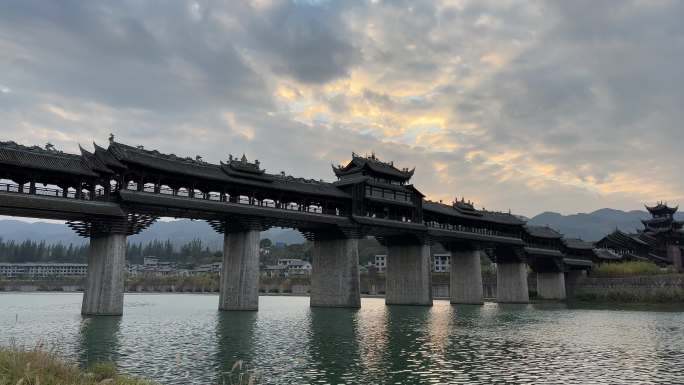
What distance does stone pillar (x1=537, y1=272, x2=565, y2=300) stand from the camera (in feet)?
301

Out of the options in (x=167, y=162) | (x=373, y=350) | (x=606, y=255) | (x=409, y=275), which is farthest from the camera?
(x=606, y=255)

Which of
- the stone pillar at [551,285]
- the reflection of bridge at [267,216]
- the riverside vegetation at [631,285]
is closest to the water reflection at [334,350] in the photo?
the reflection of bridge at [267,216]

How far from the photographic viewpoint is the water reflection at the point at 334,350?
19875 millimetres

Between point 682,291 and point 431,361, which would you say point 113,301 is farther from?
point 682,291

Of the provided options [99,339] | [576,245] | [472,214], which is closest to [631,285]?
[576,245]

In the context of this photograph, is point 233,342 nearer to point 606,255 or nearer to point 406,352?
point 406,352

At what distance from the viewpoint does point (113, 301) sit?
4172 centimetres

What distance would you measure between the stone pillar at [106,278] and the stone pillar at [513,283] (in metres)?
66.3

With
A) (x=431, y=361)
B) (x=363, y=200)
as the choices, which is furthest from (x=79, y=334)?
(x=363, y=200)

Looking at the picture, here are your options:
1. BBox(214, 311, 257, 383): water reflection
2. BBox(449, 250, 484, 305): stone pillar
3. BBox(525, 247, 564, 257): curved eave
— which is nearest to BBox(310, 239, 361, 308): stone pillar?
BBox(214, 311, 257, 383): water reflection

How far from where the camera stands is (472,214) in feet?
268

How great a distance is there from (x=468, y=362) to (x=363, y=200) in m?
41.0

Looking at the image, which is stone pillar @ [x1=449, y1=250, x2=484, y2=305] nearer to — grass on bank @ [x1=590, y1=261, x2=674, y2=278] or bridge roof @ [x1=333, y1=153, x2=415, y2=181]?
bridge roof @ [x1=333, y1=153, x2=415, y2=181]

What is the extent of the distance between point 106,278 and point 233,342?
18.4 m
